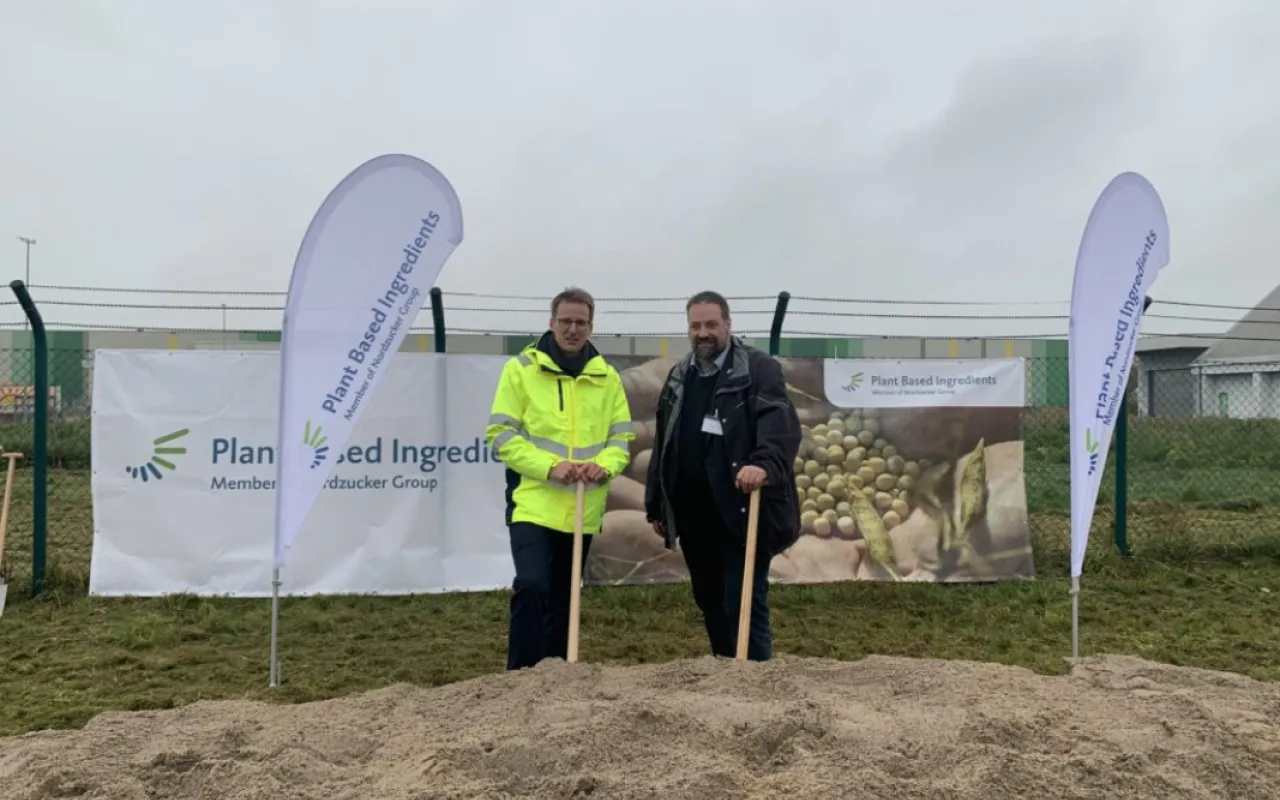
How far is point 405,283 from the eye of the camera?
14.6 ft

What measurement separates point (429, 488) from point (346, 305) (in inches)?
81.1

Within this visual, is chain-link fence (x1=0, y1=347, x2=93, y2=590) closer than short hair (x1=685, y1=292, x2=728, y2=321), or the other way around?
short hair (x1=685, y1=292, x2=728, y2=321)

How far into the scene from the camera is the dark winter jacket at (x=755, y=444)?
151 inches

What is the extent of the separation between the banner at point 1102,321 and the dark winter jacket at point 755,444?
157 cm

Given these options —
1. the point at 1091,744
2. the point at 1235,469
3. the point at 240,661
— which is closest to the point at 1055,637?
the point at 1091,744

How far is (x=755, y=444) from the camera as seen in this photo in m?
3.89

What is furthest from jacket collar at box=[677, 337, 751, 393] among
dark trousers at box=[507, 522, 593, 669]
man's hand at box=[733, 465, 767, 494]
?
dark trousers at box=[507, 522, 593, 669]

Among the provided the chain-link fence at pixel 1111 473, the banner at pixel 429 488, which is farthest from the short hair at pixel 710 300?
the chain-link fence at pixel 1111 473

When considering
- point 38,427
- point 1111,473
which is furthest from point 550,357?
point 1111,473

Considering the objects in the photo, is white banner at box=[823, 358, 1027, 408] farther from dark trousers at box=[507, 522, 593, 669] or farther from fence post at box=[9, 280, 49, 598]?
fence post at box=[9, 280, 49, 598]

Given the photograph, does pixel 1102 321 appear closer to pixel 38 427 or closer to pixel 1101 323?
pixel 1101 323

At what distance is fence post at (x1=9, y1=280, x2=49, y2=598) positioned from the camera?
5.87 m

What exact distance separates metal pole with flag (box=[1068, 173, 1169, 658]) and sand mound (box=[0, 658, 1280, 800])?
1248mm

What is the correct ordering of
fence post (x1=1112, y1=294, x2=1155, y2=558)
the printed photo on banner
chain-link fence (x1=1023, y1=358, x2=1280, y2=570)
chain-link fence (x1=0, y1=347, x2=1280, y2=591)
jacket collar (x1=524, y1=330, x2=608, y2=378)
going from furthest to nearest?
chain-link fence (x1=1023, y1=358, x2=1280, y2=570), fence post (x1=1112, y1=294, x2=1155, y2=558), chain-link fence (x1=0, y1=347, x2=1280, y2=591), the printed photo on banner, jacket collar (x1=524, y1=330, x2=608, y2=378)
